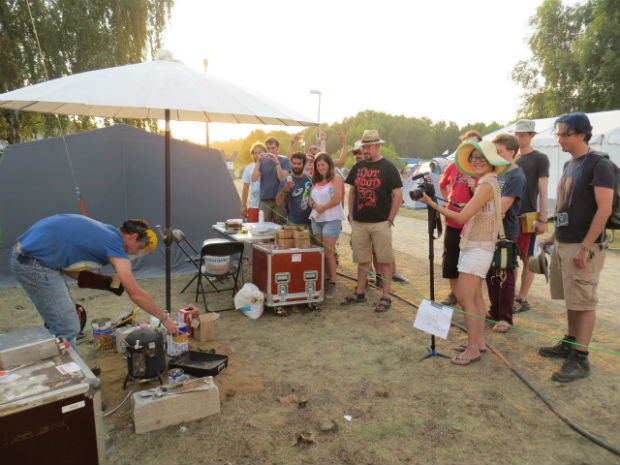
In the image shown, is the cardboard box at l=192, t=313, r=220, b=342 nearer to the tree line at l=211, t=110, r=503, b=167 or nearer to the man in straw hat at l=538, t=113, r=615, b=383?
the man in straw hat at l=538, t=113, r=615, b=383

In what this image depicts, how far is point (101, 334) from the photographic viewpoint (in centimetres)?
381

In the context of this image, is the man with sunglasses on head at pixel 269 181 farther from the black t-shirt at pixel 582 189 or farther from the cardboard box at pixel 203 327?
the black t-shirt at pixel 582 189

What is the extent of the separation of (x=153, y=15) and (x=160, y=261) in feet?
26.9

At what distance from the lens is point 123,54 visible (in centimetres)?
1063

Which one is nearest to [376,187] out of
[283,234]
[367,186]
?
[367,186]

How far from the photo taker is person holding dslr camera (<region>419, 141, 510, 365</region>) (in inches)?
121

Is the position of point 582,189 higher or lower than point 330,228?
higher

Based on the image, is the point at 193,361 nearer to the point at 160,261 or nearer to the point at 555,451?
the point at 555,451

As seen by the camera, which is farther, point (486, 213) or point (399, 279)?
point (399, 279)

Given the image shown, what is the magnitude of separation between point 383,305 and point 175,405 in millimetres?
2793

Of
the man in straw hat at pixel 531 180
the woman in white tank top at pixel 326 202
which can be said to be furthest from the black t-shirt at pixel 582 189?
the woman in white tank top at pixel 326 202

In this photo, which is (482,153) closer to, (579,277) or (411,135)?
(579,277)

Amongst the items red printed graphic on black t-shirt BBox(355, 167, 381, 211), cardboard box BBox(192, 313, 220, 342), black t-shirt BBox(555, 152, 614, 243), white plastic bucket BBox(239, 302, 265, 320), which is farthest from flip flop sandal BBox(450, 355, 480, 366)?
cardboard box BBox(192, 313, 220, 342)

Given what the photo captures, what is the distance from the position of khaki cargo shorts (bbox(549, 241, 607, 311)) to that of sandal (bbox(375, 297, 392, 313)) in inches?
76.5
